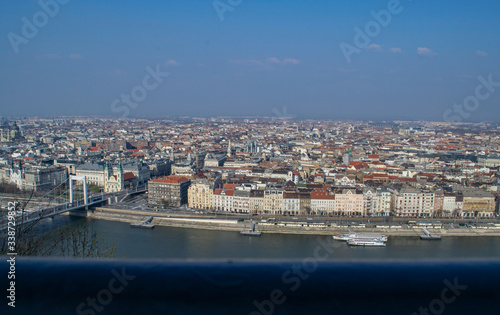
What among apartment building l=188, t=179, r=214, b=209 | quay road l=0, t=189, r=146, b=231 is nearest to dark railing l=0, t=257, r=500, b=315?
quay road l=0, t=189, r=146, b=231

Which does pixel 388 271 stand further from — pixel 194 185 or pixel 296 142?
pixel 296 142

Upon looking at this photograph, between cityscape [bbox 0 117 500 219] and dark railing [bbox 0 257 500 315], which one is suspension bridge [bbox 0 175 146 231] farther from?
dark railing [bbox 0 257 500 315]

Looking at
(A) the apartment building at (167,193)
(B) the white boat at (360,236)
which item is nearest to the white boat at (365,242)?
(B) the white boat at (360,236)

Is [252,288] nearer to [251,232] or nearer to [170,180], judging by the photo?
[251,232]

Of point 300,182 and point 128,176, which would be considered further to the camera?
point 128,176

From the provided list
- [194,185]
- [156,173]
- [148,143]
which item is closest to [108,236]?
[194,185]

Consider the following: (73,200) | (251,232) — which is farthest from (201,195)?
(73,200)
